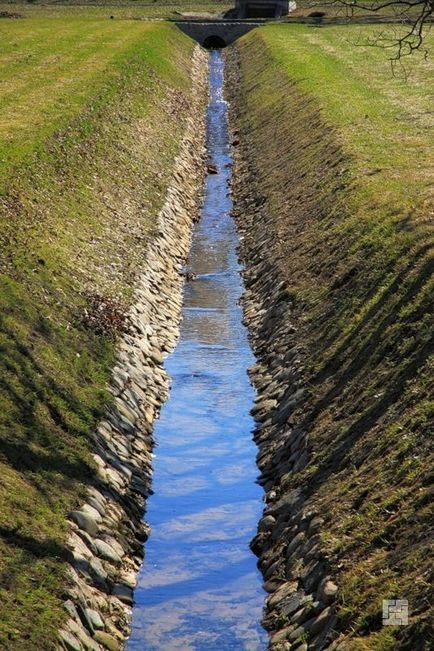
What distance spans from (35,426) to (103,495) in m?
1.53

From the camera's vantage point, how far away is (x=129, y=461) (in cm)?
2030

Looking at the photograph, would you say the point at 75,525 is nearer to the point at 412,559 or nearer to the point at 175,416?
the point at 412,559

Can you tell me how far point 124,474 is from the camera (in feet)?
64.5

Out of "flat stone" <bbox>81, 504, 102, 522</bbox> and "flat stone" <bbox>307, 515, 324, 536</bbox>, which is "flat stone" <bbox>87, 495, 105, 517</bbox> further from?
"flat stone" <bbox>307, 515, 324, 536</bbox>

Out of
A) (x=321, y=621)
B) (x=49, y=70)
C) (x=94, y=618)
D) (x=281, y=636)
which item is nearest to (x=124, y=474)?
(x=94, y=618)

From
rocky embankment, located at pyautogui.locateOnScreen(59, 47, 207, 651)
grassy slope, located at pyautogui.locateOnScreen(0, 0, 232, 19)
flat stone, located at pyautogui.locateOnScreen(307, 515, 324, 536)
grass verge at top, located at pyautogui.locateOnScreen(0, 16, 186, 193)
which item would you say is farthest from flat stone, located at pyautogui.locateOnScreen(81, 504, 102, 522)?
grassy slope, located at pyautogui.locateOnScreen(0, 0, 232, 19)

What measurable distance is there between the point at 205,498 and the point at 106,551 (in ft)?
10.7

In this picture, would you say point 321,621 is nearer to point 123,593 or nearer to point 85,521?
point 123,593

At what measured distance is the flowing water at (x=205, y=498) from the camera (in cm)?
1603

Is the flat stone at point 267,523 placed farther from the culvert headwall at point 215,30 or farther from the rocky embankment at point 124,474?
the culvert headwall at point 215,30

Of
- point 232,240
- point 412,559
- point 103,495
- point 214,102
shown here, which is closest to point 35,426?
point 103,495

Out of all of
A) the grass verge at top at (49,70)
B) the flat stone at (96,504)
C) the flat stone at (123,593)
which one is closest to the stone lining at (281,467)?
the flat stone at (123,593)

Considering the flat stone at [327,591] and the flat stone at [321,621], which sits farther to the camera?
the flat stone at [327,591]

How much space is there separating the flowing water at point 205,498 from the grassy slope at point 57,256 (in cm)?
162
